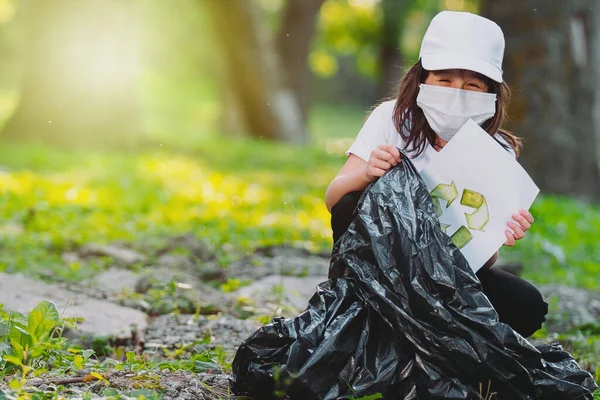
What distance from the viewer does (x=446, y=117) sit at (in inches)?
126

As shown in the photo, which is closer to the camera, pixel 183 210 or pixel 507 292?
pixel 507 292

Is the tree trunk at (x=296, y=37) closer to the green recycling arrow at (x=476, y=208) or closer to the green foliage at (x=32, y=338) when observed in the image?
the green recycling arrow at (x=476, y=208)

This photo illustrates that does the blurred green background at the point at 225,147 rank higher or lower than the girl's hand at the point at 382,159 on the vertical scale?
lower

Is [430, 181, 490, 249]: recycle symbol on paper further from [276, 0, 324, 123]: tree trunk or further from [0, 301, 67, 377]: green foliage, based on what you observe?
[276, 0, 324, 123]: tree trunk

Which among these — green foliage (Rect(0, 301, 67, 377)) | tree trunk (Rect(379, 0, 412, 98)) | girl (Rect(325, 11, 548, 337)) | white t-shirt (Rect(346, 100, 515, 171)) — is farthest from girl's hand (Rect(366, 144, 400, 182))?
tree trunk (Rect(379, 0, 412, 98))

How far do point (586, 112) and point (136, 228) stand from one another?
19.1 ft

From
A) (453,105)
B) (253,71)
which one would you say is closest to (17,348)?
(453,105)

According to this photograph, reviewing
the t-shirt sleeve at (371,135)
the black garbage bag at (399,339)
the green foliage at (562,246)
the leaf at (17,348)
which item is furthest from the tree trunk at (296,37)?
the leaf at (17,348)

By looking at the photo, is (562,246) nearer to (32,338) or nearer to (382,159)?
(382,159)

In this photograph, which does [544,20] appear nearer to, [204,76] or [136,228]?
[136,228]

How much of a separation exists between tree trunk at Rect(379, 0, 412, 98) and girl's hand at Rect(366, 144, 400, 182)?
62.7 feet

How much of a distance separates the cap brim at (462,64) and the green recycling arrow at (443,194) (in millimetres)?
389

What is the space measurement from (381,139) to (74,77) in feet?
32.4

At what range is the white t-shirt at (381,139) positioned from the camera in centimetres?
328
